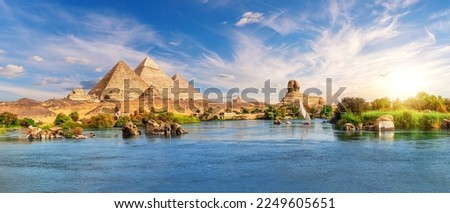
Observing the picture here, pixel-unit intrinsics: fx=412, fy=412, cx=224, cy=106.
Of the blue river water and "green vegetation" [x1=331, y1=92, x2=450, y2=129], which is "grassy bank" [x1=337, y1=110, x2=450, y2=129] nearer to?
"green vegetation" [x1=331, y1=92, x2=450, y2=129]

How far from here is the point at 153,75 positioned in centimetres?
7738

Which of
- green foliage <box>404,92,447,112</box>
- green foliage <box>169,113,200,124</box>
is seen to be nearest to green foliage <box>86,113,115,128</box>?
green foliage <box>169,113,200,124</box>

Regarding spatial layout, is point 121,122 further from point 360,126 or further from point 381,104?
point 381,104

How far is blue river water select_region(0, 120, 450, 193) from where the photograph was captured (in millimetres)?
7070

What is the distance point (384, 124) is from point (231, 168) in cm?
1138

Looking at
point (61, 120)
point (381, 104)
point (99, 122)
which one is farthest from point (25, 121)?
point (381, 104)

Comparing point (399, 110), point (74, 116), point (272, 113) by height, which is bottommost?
point (74, 116)

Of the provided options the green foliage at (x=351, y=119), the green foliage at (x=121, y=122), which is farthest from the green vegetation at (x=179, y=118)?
the green foliage at (x=351, y=119)

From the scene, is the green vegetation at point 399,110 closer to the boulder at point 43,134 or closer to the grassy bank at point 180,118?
the grassy bank at point 180,118
